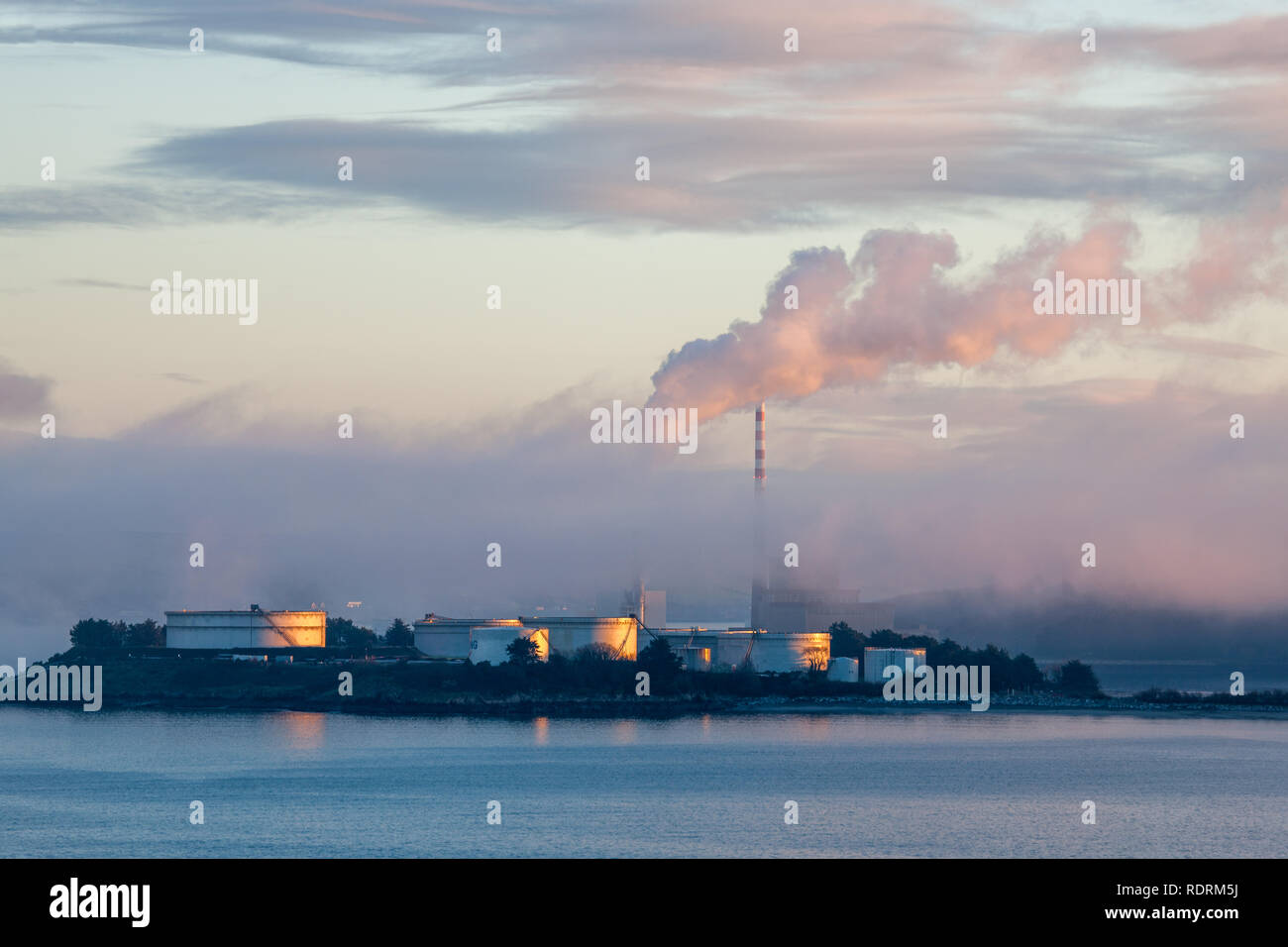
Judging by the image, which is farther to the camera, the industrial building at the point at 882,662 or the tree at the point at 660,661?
the industrial building at the point at 882,662

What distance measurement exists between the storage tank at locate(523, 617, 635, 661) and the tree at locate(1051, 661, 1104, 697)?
33842mm

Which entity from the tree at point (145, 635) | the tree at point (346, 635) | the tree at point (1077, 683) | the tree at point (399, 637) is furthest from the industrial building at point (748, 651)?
the tree at point (145, 635)

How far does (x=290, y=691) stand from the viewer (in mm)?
116000

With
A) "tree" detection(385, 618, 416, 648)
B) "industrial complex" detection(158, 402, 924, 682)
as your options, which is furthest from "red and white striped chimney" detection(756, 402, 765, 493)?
"tree" detection(385, 618, 416, 648)

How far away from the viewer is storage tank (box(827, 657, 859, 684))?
12531cm

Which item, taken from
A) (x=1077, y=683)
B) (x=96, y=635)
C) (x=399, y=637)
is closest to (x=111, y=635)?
(x=96, y=635)

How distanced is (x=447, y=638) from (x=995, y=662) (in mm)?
43069

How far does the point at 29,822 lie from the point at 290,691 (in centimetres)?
5720

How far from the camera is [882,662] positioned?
126 meters

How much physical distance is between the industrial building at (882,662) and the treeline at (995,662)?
6.88 metres

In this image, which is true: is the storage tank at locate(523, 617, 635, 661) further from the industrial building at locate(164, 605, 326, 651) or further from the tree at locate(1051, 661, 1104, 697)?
the tree at locate(1051, 661, 1104, 697)

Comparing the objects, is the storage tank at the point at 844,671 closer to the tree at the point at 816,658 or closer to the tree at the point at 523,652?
the tree at the point at 816,658

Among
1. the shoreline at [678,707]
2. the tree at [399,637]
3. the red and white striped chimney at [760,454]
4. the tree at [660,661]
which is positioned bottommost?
the shoreline at [678,707]

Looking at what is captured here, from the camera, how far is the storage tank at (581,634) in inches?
4798
